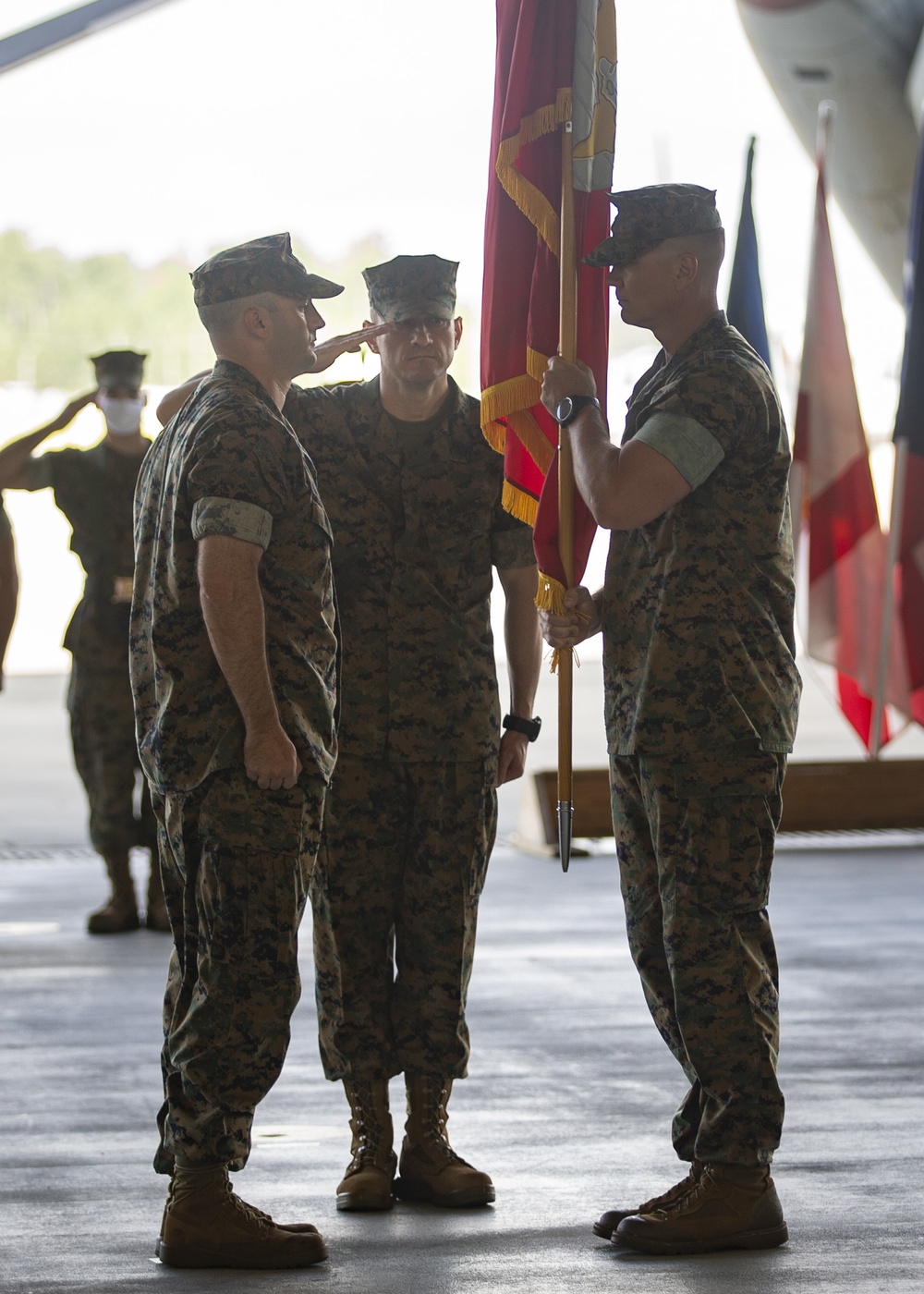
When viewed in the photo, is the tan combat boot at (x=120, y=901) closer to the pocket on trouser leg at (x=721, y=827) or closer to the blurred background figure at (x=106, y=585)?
the blurred background figure at (x=106, y=585)

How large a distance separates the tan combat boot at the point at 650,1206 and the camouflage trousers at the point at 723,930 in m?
0.03

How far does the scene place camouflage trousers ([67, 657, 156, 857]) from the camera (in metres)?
5.06

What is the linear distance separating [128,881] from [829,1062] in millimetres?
2454

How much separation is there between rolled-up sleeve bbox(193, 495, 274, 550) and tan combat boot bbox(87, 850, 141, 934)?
308 cm

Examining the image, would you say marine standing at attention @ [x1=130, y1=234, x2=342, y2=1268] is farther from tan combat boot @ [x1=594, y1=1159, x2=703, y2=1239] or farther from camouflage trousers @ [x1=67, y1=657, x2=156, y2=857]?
camouflage trousers @ [x1=67, y1=657, x2=156, y2=857]

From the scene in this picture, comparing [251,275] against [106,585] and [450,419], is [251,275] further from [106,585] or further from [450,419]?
[106,585]

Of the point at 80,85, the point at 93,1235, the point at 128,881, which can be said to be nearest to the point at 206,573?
the point at 93,1235

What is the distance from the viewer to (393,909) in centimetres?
275

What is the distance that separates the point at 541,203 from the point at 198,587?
0.95 m

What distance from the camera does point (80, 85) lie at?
68.8 ft

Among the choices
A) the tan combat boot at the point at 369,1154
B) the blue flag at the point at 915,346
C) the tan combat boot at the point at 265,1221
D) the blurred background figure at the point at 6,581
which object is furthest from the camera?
the blue flag at the point at 915,346

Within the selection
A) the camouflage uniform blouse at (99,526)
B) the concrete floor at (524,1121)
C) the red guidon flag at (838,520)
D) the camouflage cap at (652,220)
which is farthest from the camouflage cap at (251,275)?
the red guidon flag at (838,520)

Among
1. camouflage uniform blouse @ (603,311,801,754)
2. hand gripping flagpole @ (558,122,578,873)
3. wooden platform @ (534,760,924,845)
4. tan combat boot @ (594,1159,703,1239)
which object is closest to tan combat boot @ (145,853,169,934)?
wooden platform @ (534,760,924,845)

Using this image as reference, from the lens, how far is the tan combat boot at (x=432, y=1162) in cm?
258
